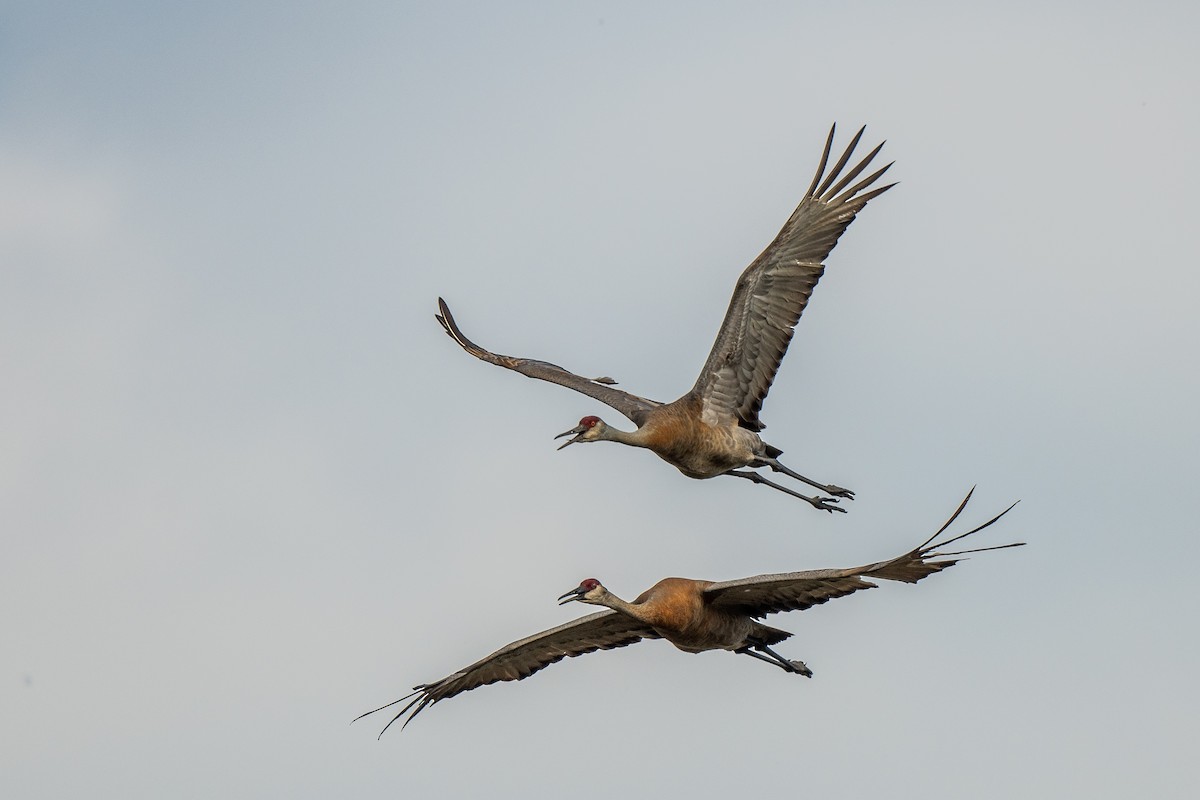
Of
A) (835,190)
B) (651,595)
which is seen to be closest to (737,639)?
(651,595)

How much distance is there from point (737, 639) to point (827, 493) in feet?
10.4

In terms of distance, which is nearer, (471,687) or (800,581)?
(800,581)

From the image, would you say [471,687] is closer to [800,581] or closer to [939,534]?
[800,581]

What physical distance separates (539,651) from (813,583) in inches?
160

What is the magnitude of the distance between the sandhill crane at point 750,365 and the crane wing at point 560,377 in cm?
3

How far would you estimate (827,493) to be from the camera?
2403 cm

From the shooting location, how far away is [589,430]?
902 inches

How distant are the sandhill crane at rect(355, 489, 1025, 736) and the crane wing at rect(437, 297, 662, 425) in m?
2.46

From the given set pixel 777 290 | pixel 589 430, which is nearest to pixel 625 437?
pixel 589 430

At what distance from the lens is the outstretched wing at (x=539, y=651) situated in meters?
22.2

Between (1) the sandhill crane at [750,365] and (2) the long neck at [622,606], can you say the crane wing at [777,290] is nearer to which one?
(1) the sandhill crane at [750,365]

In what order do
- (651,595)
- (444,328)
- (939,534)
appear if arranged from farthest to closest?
1. (444,328)
2. (651,595)
3. (939,534)

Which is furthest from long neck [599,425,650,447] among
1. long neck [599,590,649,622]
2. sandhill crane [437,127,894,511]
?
long neck [599,590,649,622]

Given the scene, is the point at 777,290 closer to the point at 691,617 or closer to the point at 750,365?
the point at 750,365
